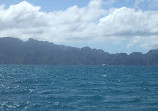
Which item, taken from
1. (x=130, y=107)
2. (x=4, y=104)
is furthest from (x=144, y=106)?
(x=4, y=104)

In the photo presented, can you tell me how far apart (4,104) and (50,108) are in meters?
6.95

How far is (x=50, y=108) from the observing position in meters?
31.1

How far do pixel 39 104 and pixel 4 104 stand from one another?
484cm

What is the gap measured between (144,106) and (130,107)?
2.17m

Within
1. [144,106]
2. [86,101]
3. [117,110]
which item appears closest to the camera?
[117,110]

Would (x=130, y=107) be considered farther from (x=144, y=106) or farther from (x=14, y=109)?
(x=14, y=109)

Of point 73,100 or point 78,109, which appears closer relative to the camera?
point 78,109

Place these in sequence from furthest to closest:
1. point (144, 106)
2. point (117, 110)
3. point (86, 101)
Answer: point (86, 101) < point (144, 106) < point (117, 110)

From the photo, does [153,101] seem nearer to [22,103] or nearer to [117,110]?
[117,110]

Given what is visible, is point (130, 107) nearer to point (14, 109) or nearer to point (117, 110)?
point (117, 110)

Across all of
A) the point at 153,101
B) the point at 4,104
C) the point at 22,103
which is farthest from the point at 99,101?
the point at 4,104

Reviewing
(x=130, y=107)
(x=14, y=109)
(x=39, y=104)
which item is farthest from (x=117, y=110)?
(x=14, y=109)

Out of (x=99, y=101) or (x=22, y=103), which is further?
(x=99, y=101)

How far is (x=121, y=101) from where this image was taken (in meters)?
35.9
